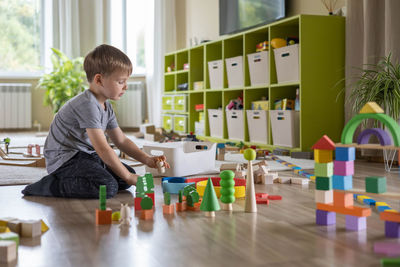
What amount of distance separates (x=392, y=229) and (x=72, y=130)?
3.89ft

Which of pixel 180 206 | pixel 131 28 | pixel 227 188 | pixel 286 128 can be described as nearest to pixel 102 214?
pixel 180 206

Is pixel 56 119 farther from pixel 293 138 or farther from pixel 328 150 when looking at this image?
pixel 293 138

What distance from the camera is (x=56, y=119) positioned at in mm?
1825

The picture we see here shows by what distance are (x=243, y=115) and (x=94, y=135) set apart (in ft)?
7.21

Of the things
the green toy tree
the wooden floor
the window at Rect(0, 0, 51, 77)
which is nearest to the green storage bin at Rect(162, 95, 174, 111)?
the window at Rect(0, 0, 51, 77)

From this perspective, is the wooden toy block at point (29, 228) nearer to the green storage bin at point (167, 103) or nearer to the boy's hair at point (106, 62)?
the boy's hair at point (106, 62)

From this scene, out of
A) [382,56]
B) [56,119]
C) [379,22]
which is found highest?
[379,22]

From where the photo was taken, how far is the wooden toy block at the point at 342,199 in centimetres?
118

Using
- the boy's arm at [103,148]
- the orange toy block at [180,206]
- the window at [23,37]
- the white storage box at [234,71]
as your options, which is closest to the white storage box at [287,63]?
the white storage box at [234,71]

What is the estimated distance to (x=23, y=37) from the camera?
6285 millimetres

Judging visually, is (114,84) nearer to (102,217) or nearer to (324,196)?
(102,217)

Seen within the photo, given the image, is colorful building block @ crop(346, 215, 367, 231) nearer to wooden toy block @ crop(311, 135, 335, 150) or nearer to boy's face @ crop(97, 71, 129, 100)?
wooden toy block @ crop(311, 135, 335, 150)

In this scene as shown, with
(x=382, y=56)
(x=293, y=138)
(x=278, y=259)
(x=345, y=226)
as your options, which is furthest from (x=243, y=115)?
(x=278, y=259)

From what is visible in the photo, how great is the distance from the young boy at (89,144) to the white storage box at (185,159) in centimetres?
33
